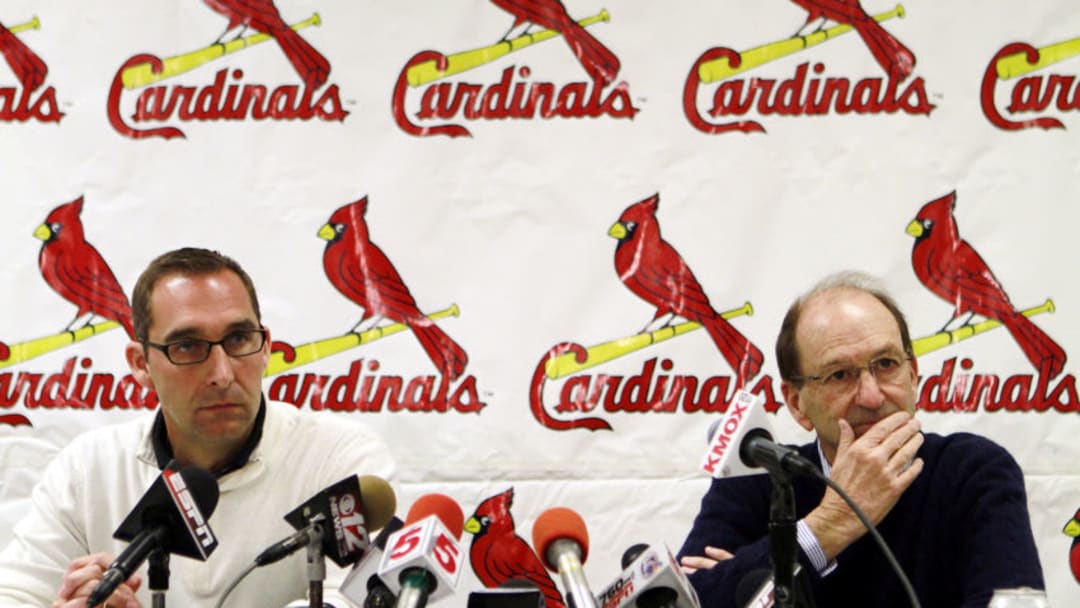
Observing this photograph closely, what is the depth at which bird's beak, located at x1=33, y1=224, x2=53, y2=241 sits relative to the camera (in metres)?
3.20

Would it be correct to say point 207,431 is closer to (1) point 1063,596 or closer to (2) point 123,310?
(2) point 123,310

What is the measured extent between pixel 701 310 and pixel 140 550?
1.80 meters

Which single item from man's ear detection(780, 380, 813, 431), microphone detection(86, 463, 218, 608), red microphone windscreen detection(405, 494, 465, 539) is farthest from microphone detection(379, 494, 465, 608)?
man's ear detection(780, 380, 813, 431)

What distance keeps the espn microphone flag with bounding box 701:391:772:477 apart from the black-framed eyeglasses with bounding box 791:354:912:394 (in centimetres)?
64

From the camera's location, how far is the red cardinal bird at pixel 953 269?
10.3 ft

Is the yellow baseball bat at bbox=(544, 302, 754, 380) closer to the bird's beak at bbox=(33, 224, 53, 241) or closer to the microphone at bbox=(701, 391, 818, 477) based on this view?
the microphone at bbox=(701, 391, 818, 477)

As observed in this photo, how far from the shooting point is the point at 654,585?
5.43ft

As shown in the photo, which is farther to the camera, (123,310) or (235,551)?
(123,310)

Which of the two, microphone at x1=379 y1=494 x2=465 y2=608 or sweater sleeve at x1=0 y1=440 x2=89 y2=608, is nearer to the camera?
microphone at x1=379 y1=494 x2=465 y2=608

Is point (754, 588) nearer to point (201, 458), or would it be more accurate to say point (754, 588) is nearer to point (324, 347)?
point (201, 458)

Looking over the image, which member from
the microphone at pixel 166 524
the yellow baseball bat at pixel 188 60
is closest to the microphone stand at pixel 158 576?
the microphone at pixel 166 524

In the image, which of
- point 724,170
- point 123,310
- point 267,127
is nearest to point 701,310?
point 724,170

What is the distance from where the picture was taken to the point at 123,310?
3203mm

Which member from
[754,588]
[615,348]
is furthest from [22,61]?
[754,588]
